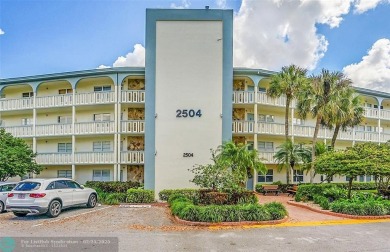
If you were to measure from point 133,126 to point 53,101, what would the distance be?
758 cm

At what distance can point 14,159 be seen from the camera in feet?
70.2

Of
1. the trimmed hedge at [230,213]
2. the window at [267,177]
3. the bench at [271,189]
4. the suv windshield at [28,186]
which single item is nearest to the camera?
the trimmed hedge at [230,213]

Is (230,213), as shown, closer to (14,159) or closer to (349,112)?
(349,112)

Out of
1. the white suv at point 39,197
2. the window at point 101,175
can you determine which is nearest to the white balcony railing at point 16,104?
the window at point 101,175

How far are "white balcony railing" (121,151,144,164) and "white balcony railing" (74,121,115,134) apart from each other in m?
2.18

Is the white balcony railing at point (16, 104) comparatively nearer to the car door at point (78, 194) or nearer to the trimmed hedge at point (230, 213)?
the car door at point (78, 194)

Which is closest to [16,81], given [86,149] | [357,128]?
[86,149]

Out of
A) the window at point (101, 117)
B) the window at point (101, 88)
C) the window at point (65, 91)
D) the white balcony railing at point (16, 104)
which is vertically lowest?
the window at point (101, 117)

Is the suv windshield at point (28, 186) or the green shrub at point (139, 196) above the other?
the suv windshield at point (28, 186)

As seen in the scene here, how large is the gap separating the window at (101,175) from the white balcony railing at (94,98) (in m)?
6.11

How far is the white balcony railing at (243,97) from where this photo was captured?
25.5m

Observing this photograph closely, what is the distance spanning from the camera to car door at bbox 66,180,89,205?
50.9 ft

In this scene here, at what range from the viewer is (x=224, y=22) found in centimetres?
2195

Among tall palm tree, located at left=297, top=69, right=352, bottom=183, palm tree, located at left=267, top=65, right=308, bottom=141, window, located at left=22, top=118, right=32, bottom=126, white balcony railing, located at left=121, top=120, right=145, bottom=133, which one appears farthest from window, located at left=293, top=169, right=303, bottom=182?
window, located at left=22, top=118, right=32, bottom=126
